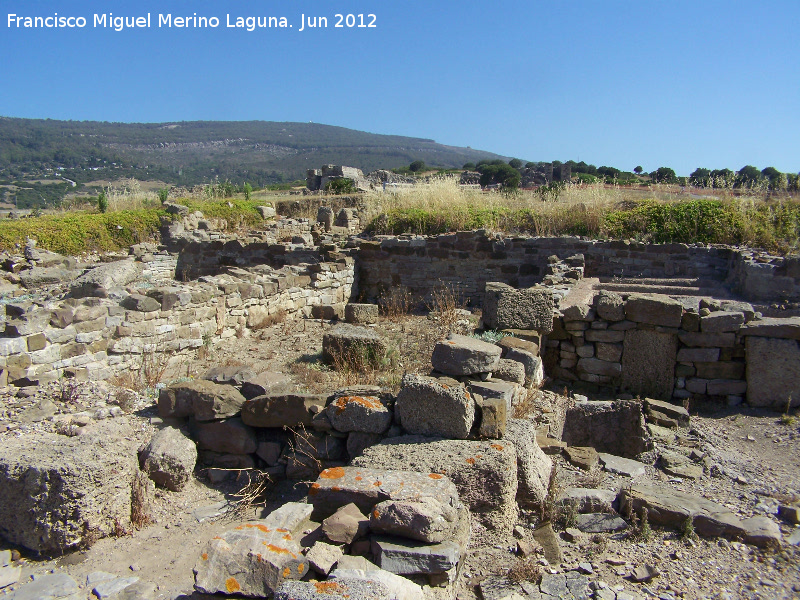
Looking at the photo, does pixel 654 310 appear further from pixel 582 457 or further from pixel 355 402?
pixel 355 402

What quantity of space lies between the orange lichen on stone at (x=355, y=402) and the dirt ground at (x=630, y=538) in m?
0.60

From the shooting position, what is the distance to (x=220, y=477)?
4742 mm

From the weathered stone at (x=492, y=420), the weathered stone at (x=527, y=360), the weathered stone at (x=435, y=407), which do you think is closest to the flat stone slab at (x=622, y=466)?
the weathered stone at (x=492, y=420)

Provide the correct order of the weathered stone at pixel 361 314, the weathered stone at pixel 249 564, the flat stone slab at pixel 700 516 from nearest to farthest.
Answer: the weathered stone at pixel 249 564, the flat stone slab at pixel 700 516, the weathered stone at pixel 361 314

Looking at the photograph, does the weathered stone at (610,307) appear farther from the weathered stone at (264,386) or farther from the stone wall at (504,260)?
the stone wall at (504,260)

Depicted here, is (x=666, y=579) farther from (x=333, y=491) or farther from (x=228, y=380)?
(x=228, y=380)

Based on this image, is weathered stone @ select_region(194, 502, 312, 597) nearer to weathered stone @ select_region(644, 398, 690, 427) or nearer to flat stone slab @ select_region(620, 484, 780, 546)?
flat stone slab @ select_region(620, 484, 780, 546)

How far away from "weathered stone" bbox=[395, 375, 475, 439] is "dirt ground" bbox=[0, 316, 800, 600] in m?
0.77

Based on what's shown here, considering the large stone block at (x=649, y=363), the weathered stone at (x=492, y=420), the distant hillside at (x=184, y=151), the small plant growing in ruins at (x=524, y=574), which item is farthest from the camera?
the distant hillside at (x=184, y=151)

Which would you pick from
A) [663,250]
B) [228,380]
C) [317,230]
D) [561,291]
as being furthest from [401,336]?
[317,230]

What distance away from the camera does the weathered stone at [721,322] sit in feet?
20.3

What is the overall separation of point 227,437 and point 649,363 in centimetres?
481

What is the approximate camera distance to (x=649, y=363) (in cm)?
657

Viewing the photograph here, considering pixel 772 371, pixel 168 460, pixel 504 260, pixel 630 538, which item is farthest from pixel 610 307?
pixel 504 260
